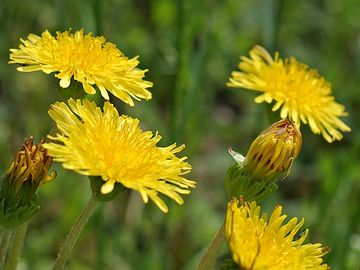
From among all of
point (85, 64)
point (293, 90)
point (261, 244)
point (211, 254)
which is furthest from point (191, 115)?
point (261, 244)

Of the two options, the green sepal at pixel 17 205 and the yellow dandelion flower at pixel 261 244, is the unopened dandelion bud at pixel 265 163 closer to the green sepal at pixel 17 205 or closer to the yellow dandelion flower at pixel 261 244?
the yellow dandelion flower at pixel 261 244

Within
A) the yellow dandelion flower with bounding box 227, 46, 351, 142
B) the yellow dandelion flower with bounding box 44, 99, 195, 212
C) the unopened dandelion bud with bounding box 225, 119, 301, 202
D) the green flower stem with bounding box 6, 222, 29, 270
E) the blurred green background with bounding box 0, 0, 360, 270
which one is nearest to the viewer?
the yellow dandelion flower with bounding box 44, 99, 195, 212

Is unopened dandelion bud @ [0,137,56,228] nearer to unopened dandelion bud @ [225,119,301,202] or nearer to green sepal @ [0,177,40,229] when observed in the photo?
green sepal @ [0,177,40,229]

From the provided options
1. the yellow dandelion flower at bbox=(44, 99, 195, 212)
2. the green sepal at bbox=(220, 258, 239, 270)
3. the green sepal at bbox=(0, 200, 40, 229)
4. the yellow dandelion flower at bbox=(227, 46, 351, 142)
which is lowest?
the green sepal at bbox=(0, 200, 40, 229)

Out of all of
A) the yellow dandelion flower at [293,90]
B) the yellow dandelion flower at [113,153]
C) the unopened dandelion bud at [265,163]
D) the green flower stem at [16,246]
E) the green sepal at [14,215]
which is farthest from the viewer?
the yellow dandelion flower at [293,90]

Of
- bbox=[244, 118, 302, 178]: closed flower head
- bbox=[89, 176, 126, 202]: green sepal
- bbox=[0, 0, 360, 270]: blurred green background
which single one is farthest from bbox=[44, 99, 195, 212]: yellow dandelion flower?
bbox=[0, 0, 360, 270]: blurred green background

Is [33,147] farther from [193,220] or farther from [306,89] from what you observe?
[193,220]

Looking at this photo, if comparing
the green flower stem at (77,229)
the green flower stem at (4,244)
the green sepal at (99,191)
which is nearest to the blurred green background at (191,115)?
the green flower stem at (4,244)

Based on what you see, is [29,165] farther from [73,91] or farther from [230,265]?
[230,265]
